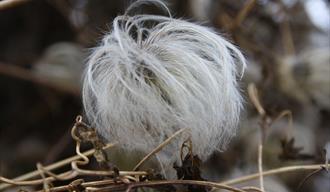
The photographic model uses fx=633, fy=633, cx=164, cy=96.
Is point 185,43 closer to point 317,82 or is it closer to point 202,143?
point 202,143

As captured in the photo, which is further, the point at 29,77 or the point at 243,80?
the point at 29,77

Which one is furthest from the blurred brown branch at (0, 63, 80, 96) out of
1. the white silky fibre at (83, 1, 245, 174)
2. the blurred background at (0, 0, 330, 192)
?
the white silky fibre at (83, 1, 245, 174)

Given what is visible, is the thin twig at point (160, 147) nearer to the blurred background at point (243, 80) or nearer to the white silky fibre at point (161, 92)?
the white silky fibre at point (161, 92)

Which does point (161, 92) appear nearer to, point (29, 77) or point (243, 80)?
point (243, 80)

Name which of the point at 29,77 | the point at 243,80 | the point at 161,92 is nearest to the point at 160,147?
the point at 161,92

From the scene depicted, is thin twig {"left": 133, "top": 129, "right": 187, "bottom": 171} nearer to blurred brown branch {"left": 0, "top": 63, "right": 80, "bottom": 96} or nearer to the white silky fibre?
the white silky fibre

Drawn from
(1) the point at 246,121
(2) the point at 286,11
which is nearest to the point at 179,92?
(1) the point at 246,121
